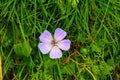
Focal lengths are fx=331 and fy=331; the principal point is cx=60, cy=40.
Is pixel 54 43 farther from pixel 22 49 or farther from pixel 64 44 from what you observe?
pixel 22 49

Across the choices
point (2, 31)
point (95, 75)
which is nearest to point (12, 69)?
point (2, 31)

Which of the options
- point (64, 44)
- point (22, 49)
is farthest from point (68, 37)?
point (22, 49)

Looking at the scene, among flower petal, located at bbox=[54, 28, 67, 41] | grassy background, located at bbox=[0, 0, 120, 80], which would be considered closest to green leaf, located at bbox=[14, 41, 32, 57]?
grassy background, located at bbox=[0, 0, 120, 80]

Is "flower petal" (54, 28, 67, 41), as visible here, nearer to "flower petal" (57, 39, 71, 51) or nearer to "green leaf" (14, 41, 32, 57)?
"flower petal" (57, 39, 71, 51)

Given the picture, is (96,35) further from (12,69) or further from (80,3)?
(12,69)

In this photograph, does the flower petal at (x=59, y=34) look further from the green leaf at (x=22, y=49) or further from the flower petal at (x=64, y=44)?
the green leaf at (x=22, y=49)

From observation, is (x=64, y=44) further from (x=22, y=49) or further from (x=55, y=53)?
(x=22, y=49)
